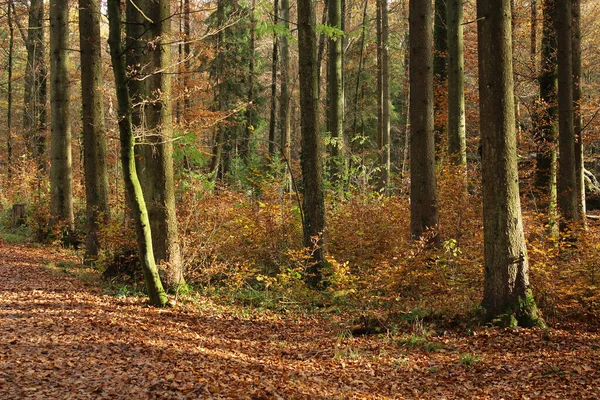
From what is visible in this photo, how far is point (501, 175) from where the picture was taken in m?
6.83

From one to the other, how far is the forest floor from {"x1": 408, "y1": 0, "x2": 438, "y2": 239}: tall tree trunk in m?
2.69

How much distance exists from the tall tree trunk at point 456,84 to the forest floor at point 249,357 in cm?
557

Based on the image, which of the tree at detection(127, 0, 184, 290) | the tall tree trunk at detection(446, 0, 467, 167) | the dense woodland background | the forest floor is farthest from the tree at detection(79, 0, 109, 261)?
the tall tree trunk at detection(446, 0, 467, 167)

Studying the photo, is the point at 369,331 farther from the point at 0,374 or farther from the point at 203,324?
the point at 0,374

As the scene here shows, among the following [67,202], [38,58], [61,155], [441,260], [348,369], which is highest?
Answer: [38,58]

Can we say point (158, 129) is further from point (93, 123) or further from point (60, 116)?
point (60, 116)

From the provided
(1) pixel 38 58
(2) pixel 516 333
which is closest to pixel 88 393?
(2) pixel 516 333

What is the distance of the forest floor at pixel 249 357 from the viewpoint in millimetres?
5113

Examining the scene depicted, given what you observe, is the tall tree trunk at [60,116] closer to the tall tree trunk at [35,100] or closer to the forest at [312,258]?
the forest at [312,258]

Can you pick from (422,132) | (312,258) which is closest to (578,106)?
(422,132)

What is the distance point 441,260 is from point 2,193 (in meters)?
21.9

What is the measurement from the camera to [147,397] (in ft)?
15.4

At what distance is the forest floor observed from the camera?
16.8 ft

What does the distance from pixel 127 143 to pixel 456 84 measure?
805 centimetres
